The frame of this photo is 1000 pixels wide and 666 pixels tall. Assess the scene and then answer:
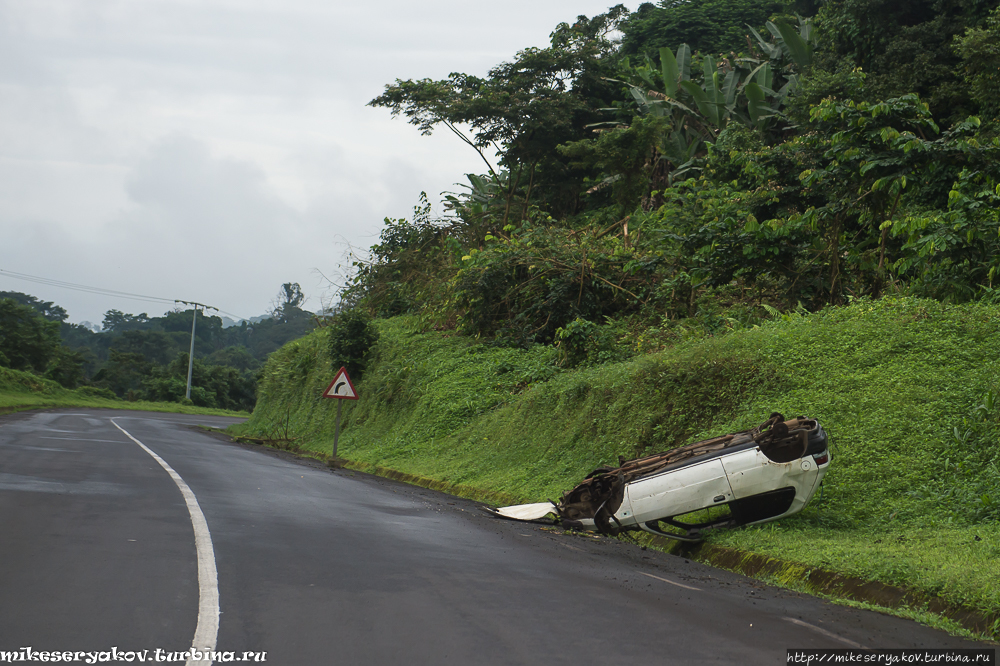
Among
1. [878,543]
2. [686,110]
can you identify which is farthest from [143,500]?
[686,110]

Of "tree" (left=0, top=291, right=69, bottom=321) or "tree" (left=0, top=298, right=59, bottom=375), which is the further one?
"tree" (left=0, top=291, right=69, bottom=321)

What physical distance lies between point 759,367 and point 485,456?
6000 mm

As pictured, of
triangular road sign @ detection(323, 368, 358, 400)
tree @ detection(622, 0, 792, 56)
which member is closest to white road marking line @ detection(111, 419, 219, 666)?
triangular road sign @ detection(323, 368, 358, 400)

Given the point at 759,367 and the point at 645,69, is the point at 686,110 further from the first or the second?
the point at 759,367

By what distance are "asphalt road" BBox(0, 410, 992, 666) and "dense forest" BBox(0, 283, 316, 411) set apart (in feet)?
91.4

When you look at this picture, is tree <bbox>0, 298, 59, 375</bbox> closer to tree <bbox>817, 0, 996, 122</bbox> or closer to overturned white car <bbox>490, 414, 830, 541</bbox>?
tree <bbox>817, 0, 996, 122</bbox>

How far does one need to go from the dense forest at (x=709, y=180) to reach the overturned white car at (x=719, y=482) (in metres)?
5.83

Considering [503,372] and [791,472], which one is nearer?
[791,472]

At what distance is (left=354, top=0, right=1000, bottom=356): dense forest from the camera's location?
1427 centimetres

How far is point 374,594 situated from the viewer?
5.48 m

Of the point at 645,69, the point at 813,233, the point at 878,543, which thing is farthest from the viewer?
the point at 645,69

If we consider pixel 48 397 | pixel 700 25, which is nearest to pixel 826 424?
pixel 700 25

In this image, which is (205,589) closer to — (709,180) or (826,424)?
(826,424)

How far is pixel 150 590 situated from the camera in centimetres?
534
